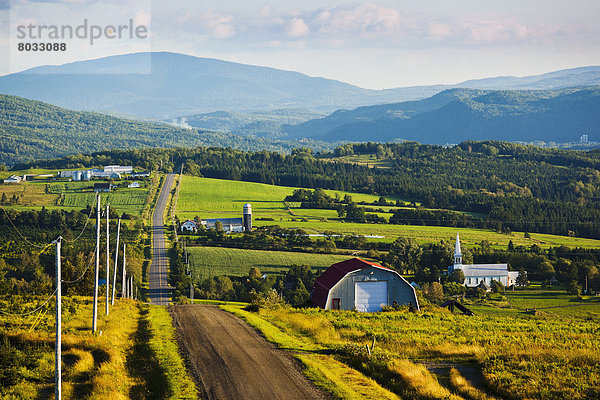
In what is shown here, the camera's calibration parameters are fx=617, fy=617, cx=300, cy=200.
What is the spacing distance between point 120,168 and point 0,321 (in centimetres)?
15284

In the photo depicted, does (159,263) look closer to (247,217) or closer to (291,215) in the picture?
(247,217)

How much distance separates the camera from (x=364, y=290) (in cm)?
4800

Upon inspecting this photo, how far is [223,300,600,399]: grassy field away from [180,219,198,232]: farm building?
78441mm

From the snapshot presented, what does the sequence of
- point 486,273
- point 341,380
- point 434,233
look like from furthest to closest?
point 434,233 → point 486,273 → point 341,380

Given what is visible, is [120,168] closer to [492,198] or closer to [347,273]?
[492,198]

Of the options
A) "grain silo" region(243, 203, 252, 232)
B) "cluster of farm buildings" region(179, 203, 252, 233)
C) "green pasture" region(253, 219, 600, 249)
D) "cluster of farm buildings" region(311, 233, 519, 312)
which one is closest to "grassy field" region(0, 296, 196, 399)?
"cluster of farm buildings" region(311, 233, 519, 312)

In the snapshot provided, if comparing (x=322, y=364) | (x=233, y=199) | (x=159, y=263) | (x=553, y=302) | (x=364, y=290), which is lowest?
(x=553, y=302)

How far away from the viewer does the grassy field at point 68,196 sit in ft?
409

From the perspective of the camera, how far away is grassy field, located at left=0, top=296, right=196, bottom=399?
64.0ft

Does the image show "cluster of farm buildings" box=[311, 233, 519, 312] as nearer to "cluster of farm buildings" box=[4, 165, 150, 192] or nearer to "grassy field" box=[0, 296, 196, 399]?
"grassy field" box=[0, 296, 196, 399]

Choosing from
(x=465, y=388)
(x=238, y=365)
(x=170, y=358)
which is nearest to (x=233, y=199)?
(x=170, y=358)

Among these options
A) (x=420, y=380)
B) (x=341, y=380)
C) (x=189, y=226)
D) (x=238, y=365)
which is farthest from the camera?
(x=189, y=226)

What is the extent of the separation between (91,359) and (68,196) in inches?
4700

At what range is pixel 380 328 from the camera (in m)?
32.2
